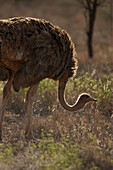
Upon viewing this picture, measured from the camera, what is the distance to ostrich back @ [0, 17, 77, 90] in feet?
14.3

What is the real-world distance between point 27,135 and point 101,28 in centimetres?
1320

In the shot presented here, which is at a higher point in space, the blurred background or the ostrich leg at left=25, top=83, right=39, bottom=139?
the blurred background

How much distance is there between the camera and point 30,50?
4.45 m

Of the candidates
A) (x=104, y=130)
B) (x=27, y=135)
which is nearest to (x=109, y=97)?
(x=104, y=130)

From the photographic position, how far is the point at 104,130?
5402mm

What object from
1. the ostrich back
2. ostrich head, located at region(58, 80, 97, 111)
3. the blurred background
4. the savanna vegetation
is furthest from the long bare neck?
the blurred background

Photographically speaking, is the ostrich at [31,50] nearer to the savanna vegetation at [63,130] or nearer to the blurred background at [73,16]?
the savanna vegetation at [63,130]

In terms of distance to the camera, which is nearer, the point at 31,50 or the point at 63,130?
the point at 31,50

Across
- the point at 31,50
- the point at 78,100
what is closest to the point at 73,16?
the point at 78,100

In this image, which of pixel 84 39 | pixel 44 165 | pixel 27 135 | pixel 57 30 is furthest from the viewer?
pixel 84 39

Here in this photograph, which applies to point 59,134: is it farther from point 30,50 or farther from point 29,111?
point 30,50

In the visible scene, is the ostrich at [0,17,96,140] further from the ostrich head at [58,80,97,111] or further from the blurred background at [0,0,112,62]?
the blurred background at [0,0,112,62]

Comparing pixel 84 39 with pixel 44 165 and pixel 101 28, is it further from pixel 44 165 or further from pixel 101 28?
pixel 44 165

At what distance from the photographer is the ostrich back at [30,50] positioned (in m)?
4.36
